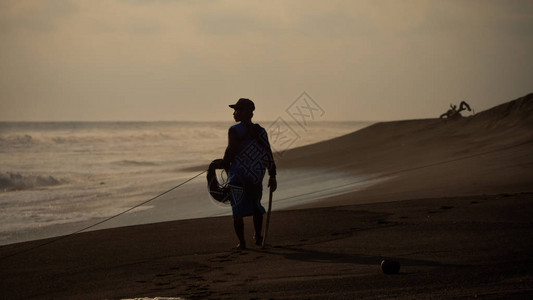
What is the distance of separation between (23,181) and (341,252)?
56.8ft

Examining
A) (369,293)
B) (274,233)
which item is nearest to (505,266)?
(369,293)

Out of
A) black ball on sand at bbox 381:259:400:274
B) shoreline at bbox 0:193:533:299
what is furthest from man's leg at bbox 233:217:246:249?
black ball on sand at bbox 381:259:400:274

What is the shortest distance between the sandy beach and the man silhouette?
48 cm

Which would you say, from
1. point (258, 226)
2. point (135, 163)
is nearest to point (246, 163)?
point (258, 226)

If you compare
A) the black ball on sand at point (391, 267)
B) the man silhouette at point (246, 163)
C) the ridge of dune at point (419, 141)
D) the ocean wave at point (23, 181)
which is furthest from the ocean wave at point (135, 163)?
the black ball on sand at point (391, 267)

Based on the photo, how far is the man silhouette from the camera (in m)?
8.74

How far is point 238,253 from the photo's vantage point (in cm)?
834

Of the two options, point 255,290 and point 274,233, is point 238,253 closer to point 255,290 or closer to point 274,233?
point 274,233

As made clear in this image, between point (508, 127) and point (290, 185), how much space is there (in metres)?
5.68

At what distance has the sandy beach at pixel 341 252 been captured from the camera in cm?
601

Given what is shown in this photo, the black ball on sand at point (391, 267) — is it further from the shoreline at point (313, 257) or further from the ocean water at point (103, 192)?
the ocean water at point (103, 192)

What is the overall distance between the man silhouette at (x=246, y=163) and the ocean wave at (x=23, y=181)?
566 inches

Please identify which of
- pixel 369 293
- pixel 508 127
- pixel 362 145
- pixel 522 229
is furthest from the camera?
pixel 362 145

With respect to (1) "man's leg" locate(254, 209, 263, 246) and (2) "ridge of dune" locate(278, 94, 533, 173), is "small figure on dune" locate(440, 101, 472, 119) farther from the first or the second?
(1) "man's leg" locate(254, 209, 263, 246)
